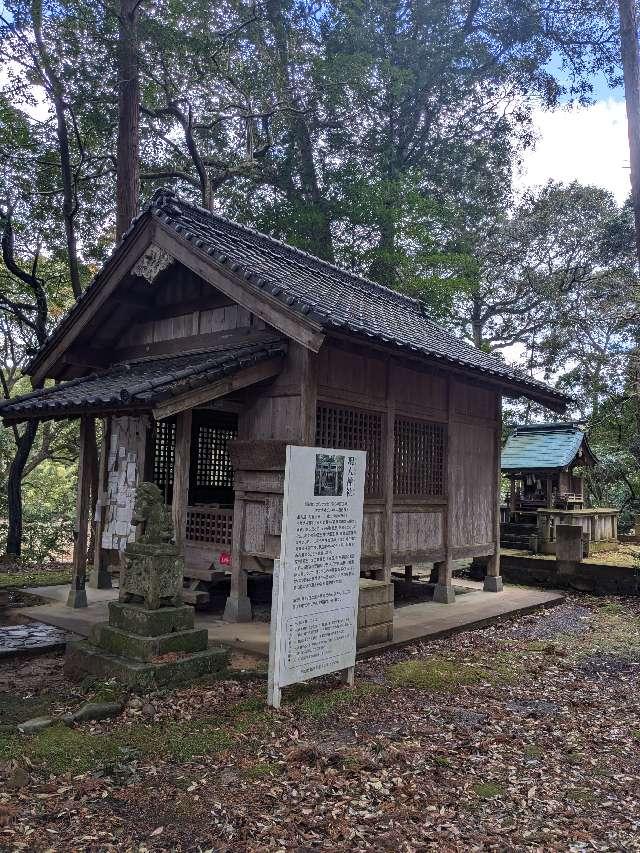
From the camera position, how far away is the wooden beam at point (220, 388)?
23.4ft

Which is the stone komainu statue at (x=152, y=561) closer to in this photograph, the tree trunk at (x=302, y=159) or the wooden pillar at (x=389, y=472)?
the wooden pillar at (x=389, y=472)

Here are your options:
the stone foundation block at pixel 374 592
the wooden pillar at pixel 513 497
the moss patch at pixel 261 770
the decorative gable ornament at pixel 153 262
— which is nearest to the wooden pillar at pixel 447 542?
the stone foundation block at pixel 374 592

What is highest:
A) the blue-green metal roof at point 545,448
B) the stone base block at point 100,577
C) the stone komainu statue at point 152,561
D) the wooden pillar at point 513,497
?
the blue-green metal roof at point 545,448

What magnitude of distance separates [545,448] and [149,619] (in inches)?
568

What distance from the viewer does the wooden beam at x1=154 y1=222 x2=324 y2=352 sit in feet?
24.7

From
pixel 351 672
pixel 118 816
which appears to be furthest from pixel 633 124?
pixel 118 816

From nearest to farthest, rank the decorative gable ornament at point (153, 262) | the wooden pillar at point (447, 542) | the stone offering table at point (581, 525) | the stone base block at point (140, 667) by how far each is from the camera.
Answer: the stone base block at point (140, 667), the decorative gable ornament at point (153, 262), the wooden pillar at point (447, 542), the stone offering table at point (581, 525)

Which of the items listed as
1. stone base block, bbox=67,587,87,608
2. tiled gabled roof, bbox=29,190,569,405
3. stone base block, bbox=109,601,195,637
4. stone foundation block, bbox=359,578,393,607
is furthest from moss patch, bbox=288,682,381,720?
stone base block, bbox=67,587,87,608

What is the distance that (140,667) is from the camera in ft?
19.0

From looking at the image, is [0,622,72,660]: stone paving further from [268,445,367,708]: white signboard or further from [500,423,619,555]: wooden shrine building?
[500,423,619,555]: wooden shrine building

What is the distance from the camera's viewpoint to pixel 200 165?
16312mm

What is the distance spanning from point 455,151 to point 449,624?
725 inches

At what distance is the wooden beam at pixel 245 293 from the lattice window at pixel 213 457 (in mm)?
3387

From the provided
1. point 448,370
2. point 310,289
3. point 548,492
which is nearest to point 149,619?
point 310,289
